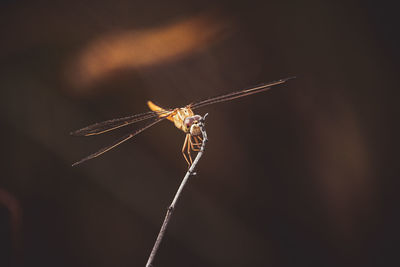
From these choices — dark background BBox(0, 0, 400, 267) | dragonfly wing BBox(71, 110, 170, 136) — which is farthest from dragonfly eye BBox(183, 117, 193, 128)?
dark background BBox(0, 0, 400, 267)

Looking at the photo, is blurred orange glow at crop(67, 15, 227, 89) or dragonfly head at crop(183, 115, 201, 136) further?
blurred orange glow at crop(67, 15, 227, 89)

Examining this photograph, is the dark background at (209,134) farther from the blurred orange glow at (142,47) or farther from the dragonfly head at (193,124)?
the dragonfly head at (193,124)

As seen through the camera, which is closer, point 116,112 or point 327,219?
point 116,112

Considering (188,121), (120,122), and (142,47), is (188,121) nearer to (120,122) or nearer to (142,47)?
(120,122)

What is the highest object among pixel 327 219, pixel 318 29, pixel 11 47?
pixel 11 47

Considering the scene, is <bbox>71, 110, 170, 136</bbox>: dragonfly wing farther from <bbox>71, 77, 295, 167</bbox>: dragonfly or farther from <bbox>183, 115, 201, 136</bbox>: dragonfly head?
<bbox>183, 115, 201, 136</bbox>: dragonfly head

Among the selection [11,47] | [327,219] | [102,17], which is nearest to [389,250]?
[327,219]

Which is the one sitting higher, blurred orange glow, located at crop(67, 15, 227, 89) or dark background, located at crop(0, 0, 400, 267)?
blurred orange glow, located at crop(67, 15, 227, 89)

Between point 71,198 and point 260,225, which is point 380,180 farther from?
point 71,198

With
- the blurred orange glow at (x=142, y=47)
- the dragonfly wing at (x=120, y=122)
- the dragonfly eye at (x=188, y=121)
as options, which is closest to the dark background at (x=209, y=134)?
Answer: the blurred orange glow at (x=142, y=47)
